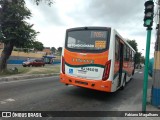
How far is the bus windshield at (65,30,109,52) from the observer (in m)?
10.6

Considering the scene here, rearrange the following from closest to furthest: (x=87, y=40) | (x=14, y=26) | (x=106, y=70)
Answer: (x=106, y=70), (x=87, y=40), (x=14, y=26)

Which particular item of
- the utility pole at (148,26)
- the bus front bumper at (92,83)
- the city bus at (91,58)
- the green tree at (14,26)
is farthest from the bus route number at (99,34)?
the green tree at (14,26)

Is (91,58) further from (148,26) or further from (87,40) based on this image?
(148,26)

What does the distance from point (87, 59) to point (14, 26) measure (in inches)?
479

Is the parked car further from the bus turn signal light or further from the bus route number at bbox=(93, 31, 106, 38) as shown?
the bus turn signal light

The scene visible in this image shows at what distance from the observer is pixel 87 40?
35.9ft

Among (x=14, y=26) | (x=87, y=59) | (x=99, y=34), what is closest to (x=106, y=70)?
(x=87, y=59)

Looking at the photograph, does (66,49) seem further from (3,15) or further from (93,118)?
(3,15)

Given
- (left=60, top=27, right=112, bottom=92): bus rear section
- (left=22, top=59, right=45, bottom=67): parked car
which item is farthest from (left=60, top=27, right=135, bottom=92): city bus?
Result: (left=22, top=59, right=45, bottom=67): parked car

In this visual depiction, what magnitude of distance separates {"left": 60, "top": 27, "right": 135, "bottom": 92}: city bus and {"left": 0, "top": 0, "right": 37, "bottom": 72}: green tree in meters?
10.5

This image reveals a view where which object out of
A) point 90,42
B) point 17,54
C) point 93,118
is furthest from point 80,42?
point 17,54

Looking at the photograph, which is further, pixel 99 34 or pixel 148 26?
pixel 99 34

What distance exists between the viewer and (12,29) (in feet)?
68.6

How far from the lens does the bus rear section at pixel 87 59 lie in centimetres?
1035
